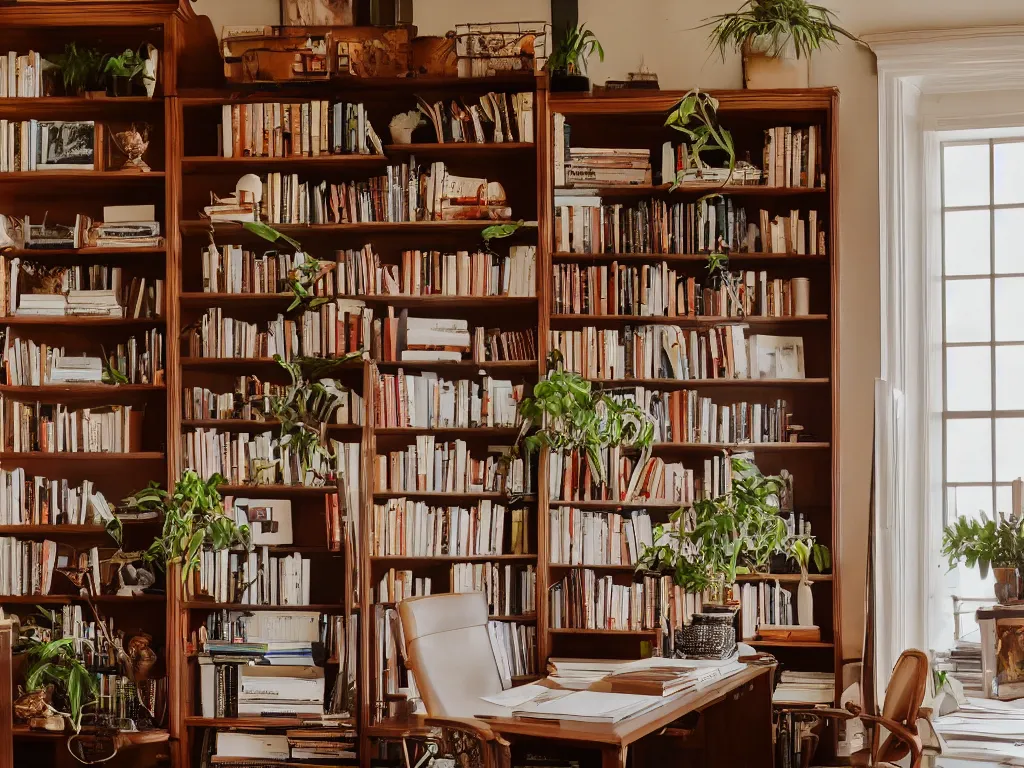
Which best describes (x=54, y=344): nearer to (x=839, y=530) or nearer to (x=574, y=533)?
(x=574, y=533)

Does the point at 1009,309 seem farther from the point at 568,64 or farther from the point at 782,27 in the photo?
the point at 568,64

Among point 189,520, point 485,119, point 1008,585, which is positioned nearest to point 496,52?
point 485,119

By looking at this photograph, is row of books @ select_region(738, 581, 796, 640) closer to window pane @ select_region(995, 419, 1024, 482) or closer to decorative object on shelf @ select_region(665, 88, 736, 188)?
window pane @ select_region(995, 419, 1024, 482)

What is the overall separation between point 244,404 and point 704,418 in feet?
6.65

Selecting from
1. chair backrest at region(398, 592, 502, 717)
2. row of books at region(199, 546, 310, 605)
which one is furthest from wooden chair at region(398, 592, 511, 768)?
row of books at region(199, 546, 310, 605)

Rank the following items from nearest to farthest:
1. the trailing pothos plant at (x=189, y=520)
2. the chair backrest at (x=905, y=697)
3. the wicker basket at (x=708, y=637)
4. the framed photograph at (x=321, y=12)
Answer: the chair backrest at (x=905, y=697)
the wicker basket at (x=708, y=637)
the trailing pothos plant at (x=189, y=520)
the framed photograph at (x=321, y=12)

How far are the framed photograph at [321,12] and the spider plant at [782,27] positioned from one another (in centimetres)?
165

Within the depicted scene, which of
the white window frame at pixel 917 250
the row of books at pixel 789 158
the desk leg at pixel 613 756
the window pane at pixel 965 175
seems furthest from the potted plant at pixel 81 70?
the window pane at pixel 965 175

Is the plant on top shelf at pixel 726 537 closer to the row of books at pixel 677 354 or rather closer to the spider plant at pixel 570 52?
the row of books at pixel 677 354

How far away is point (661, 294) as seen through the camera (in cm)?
494

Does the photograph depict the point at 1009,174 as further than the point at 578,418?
Yes

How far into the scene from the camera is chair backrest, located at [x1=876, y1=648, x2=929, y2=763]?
12.1 feet

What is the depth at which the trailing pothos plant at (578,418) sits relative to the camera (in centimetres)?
466

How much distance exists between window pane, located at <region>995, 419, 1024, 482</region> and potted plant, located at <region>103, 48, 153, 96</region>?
4.15m
